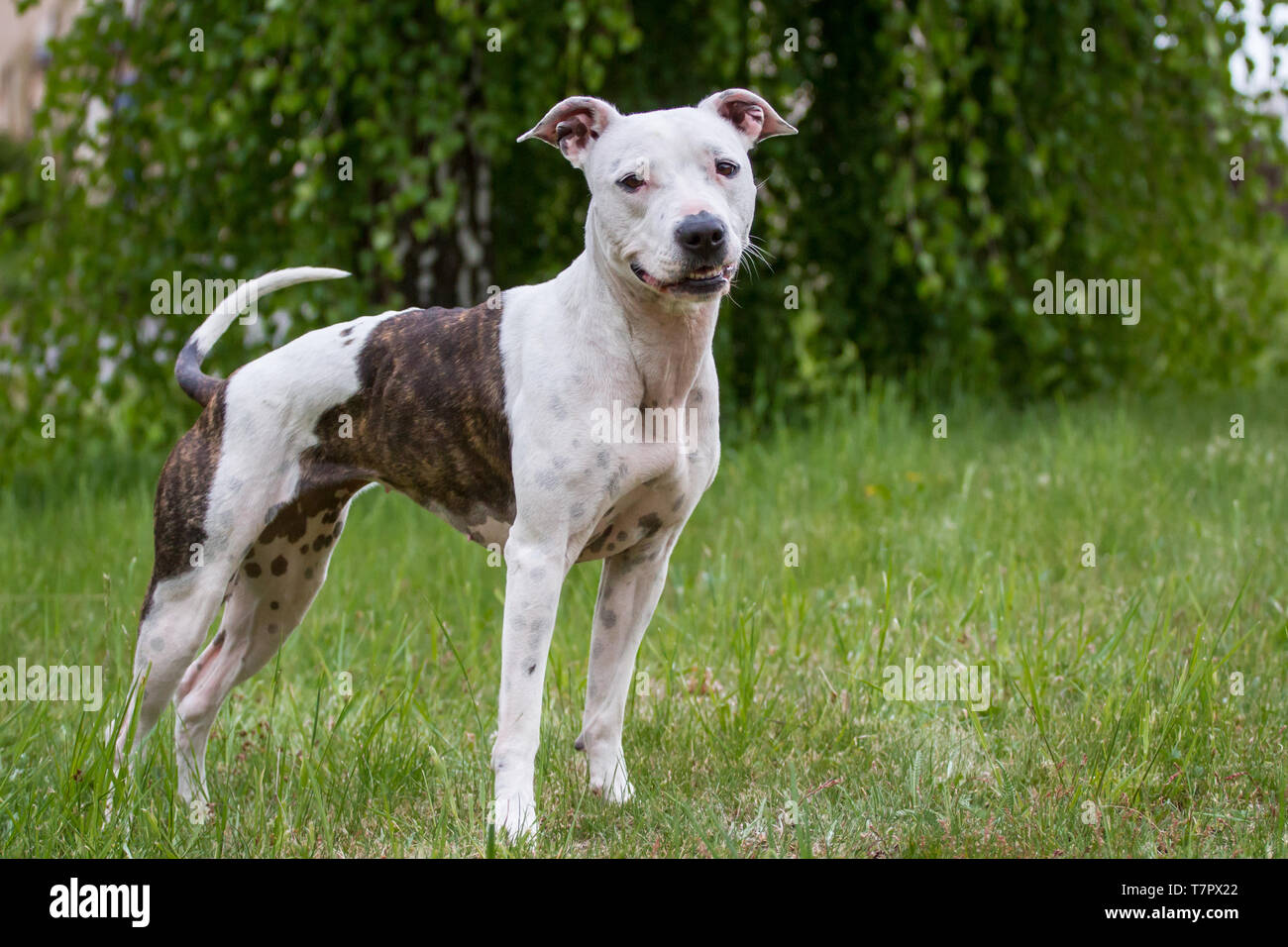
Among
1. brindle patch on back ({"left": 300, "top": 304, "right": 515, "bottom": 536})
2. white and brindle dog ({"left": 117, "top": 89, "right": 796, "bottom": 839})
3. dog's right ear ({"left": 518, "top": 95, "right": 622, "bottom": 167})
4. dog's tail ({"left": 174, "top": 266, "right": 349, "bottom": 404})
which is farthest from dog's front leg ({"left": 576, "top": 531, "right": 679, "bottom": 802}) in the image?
dog's tail ({"left": 174, "top": 266, "right": 349, "bottom": 404})

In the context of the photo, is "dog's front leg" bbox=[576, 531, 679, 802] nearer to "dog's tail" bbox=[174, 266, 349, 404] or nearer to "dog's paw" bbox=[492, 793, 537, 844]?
"dog's paw" bbox=[492, 793, 537, 844]

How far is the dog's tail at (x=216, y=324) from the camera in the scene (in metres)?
3.30

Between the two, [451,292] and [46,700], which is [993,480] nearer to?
[451,292]

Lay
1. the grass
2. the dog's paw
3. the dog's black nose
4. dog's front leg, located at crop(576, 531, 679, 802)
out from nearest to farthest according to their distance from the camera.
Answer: the dog's black nose, the dog's paw, the grass, dog's front leg, located at crop(576, 531, 679, 802)

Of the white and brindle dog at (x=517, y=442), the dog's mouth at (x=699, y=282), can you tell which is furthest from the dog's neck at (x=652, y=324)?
the dog's mouth at (x=699, y=282)

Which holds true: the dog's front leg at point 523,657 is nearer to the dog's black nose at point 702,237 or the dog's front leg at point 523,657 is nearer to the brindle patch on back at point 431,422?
the brindle patch on back at point 431,422

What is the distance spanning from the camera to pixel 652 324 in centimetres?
286

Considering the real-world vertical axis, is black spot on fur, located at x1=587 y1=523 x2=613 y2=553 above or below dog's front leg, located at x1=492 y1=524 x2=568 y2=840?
above

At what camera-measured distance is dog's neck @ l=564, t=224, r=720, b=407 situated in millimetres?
2840

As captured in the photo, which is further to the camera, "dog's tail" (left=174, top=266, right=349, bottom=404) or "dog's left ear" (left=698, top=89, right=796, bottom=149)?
"dog's tail" (left=174, top=266, right=349, bottom=404)

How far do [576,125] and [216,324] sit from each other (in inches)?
42.7

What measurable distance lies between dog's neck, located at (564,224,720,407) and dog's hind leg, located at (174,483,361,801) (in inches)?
32.6

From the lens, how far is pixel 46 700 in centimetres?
341
